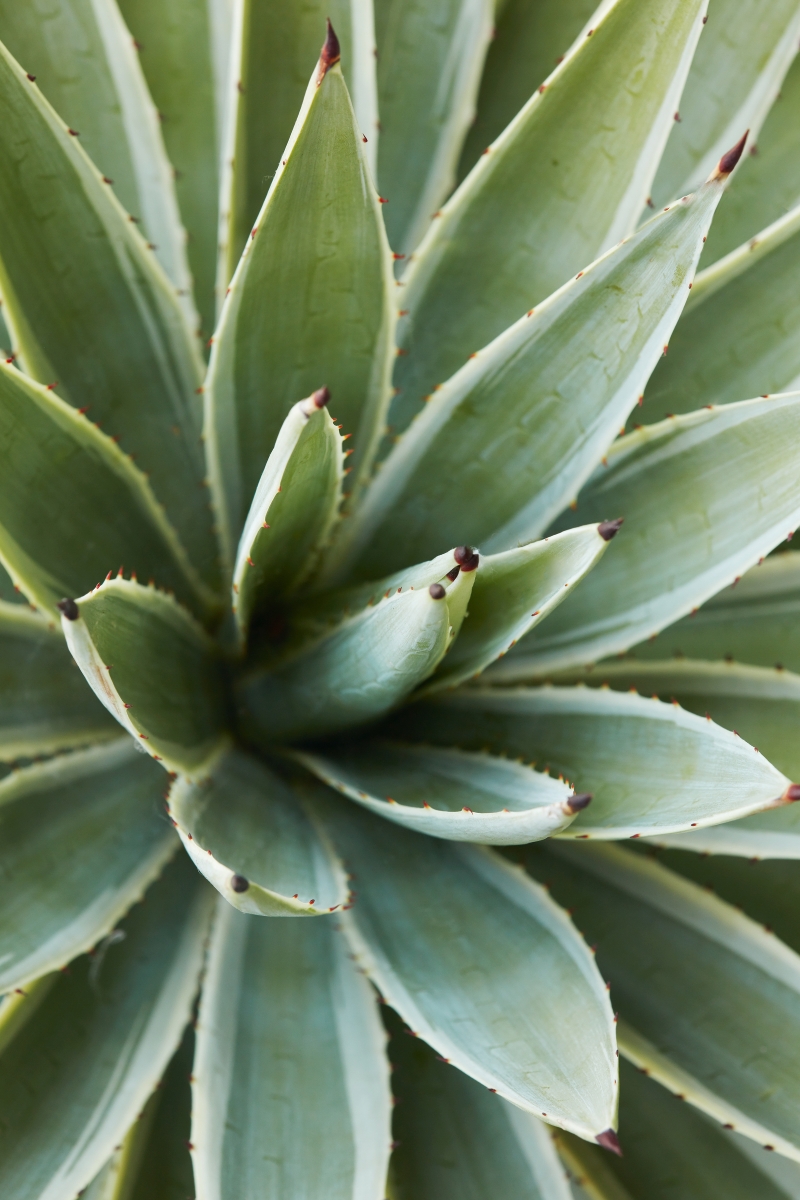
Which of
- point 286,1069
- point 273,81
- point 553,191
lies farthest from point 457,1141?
point 273,81

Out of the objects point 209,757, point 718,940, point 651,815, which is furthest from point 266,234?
point 718,940

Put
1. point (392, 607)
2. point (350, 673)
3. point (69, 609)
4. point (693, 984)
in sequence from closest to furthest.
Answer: point (69, 609) → point (392, 607) → point (350, 673) → point (693, 984)

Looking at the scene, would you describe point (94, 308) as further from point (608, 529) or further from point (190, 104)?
point (608, 529)

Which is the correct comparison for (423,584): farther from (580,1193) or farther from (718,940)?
(580,1193)

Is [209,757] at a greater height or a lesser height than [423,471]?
lesser

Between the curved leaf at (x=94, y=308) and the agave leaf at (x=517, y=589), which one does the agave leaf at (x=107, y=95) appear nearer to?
the curved leaf at (x=94, y=308)

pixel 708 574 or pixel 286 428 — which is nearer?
pixel 286 428

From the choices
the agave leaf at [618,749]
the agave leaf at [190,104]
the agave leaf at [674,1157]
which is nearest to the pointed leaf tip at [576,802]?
the agave leaf at [618,749]
